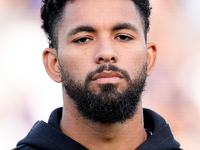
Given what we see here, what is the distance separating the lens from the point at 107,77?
2.97 m

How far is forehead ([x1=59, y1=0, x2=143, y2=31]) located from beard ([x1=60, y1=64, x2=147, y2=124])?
1.15ft

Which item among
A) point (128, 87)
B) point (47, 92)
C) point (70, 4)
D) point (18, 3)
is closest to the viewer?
point (128, 87)

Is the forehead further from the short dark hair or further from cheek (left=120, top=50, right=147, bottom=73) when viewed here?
cheek (left=120, top=50, right=147, bottom=73)

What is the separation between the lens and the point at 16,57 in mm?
6723

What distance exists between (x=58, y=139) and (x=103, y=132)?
1.03ft

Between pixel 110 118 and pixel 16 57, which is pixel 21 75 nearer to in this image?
pixel 16 57

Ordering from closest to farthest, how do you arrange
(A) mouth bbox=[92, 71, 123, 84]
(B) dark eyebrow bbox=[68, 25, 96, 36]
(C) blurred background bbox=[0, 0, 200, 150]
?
(A) mouth bbox=[92, 71, 123, 84] < (B) dark eyebrow bbox=[68, 25, 96, 36] < (C) blurred background bbox=[0, 0, 200, 150]

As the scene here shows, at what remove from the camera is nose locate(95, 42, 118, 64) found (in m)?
2.98

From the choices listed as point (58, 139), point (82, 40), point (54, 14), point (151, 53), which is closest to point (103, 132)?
point (58, 139)

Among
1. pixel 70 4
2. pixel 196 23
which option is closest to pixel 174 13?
pixel 196 23

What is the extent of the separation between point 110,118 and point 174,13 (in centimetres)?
452

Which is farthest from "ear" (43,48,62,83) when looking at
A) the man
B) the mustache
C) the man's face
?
the mustache

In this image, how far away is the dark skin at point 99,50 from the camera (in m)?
3.10

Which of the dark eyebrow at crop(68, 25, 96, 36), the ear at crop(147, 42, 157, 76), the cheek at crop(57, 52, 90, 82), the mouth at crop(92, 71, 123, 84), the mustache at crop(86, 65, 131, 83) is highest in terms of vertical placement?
the dark eyebrow at crop(68, 25, 96, 36)
